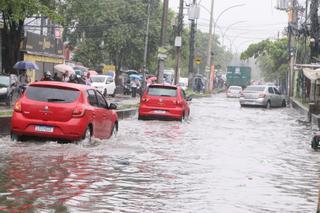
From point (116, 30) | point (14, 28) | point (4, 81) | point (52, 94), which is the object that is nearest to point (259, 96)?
point (14, 28)

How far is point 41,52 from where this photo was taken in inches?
1754

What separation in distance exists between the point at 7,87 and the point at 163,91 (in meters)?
5.94

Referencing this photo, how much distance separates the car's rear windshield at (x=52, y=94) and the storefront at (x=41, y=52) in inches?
1055

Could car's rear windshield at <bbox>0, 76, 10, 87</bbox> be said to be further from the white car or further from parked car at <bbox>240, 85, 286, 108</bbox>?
parked car at <bbox>240, 85, 286, 108</bbox>

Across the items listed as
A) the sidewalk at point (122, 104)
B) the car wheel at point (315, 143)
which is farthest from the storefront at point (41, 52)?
the car wheel at point (315, 143)

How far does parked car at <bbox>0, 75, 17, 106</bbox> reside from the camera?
79.7ft

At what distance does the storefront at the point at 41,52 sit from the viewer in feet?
136

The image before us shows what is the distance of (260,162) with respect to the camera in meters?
13.8

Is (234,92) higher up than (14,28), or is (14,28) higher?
(14,28)

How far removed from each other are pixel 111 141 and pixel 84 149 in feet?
7.61

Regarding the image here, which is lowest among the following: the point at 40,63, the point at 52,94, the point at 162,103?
the point at 162,103

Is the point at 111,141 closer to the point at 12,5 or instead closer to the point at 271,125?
the point at 12,5

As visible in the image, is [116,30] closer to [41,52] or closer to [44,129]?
[41,52]

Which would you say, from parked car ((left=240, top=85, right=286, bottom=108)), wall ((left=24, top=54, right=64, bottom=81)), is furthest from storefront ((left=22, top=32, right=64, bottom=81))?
parked car ((left=240, top=85, right=286, bottom=108))
